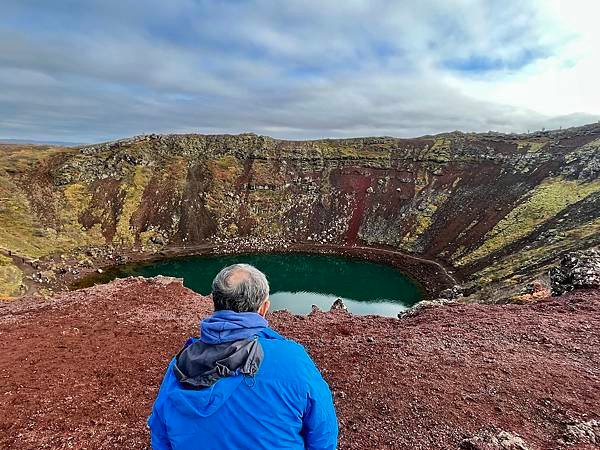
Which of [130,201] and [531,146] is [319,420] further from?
[531,146]

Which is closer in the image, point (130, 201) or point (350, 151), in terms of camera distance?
point (130, 201)

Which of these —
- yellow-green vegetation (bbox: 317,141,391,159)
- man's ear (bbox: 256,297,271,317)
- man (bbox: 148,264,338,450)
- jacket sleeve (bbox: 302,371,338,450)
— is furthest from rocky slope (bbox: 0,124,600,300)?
man (bbox: 148,264,338,450)

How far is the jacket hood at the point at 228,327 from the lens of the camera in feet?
10.7

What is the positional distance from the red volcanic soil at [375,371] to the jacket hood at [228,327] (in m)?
6.25

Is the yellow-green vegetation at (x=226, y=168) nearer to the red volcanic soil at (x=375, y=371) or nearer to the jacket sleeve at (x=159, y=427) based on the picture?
the red volcanic soil at (x=375, y=371)

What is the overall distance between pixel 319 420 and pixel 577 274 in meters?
20.3

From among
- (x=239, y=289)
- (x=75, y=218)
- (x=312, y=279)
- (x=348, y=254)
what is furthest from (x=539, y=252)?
(x=75, y=218)

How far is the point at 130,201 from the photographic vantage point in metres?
79.8

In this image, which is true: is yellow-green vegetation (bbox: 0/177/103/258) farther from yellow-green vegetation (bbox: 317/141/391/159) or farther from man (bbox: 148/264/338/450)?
man (bbox: 148/264/338/450)

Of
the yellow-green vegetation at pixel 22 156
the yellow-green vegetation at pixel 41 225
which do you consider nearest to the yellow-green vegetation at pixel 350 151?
the yellow-green vegetation at pixel 41 225

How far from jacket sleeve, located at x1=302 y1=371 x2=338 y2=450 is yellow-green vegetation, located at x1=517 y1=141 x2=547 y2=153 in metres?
92.7

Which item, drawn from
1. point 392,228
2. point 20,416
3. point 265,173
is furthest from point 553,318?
point 265,173

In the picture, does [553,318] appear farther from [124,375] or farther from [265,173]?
[265,173]

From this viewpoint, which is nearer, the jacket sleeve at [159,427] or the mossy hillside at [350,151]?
the jacket sleeve at [159,427]
